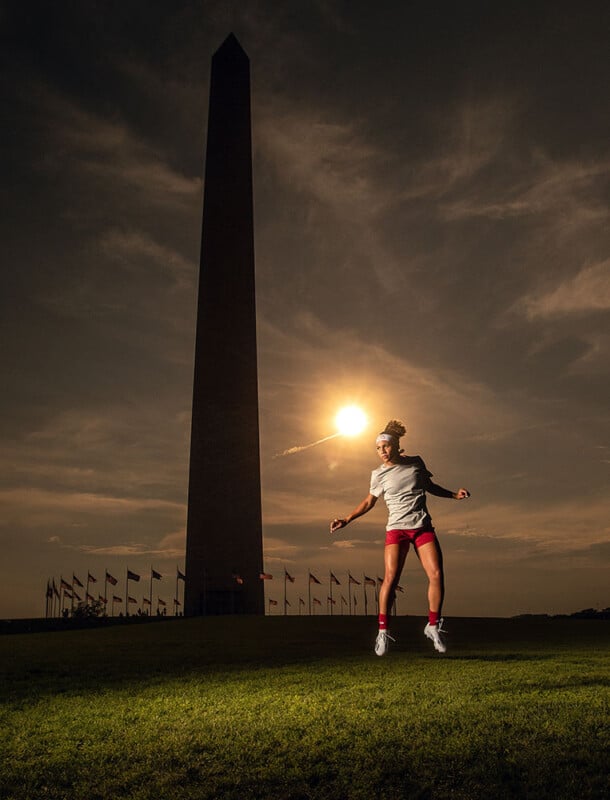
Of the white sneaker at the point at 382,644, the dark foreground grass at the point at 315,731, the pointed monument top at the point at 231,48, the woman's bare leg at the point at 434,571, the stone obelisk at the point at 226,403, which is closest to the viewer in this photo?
the dark foreground grass at the point at 315,731

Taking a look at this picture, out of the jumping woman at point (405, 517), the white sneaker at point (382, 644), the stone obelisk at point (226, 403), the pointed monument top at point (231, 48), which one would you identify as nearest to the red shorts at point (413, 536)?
the jumping woman at point (405, 517)

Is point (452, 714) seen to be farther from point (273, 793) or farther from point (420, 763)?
point (273, 793)

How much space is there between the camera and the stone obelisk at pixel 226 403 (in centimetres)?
3853

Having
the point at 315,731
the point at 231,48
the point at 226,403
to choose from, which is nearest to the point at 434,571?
the point at 315,731

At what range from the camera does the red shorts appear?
8.54 metres

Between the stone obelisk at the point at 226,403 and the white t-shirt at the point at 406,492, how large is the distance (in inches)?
1203

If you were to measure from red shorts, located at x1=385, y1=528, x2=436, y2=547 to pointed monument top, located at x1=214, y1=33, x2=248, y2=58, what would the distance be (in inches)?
1657

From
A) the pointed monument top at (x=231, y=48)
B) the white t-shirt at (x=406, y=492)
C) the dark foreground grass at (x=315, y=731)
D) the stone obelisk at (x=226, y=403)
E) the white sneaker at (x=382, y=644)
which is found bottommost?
the dark foreground grass at (x=315, y=731)

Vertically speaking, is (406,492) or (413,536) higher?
(406,492)

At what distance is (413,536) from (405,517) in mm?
249

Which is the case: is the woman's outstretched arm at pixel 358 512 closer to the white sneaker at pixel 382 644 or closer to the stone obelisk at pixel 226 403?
the white sneaker at pixel 382 644

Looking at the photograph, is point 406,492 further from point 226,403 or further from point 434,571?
point 226,403

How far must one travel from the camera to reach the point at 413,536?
8.60m

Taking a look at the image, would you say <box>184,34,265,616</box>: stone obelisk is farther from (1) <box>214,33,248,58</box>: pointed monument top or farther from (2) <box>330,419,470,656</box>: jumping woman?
(2) <box>330,419,470,656</box>: jumping woman
